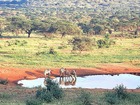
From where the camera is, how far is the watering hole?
28556 mm

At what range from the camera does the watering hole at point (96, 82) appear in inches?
1124

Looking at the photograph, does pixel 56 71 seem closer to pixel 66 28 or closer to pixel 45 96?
pixel 45 96

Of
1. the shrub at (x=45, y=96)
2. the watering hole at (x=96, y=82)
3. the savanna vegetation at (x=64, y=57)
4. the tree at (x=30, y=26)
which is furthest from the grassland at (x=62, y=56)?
the shrub at (x=45, y=96)

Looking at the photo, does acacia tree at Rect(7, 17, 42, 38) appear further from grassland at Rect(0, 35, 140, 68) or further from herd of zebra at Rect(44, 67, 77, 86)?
herd of zebra at Rect(44, 67, 77, 86)

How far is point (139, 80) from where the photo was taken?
1232 inches

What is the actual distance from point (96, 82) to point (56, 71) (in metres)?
5.19

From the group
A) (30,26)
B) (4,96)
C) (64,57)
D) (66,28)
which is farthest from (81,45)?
(4,96)

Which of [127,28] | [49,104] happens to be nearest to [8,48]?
[49,104]

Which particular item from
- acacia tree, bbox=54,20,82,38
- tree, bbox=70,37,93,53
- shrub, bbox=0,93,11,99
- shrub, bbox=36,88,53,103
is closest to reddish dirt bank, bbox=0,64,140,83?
tree, bbox=70,37,93,53

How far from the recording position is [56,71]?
3394 centimetres

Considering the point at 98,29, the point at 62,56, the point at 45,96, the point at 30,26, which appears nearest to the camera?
the point at 45,96

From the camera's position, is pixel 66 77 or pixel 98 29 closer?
pixel 66 77

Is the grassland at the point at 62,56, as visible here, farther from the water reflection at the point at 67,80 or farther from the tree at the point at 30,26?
the tree at the point at 30,26

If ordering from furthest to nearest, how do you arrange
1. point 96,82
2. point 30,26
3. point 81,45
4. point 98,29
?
point 98,29 < point 30,26 < point 81,45 < point 96,82
